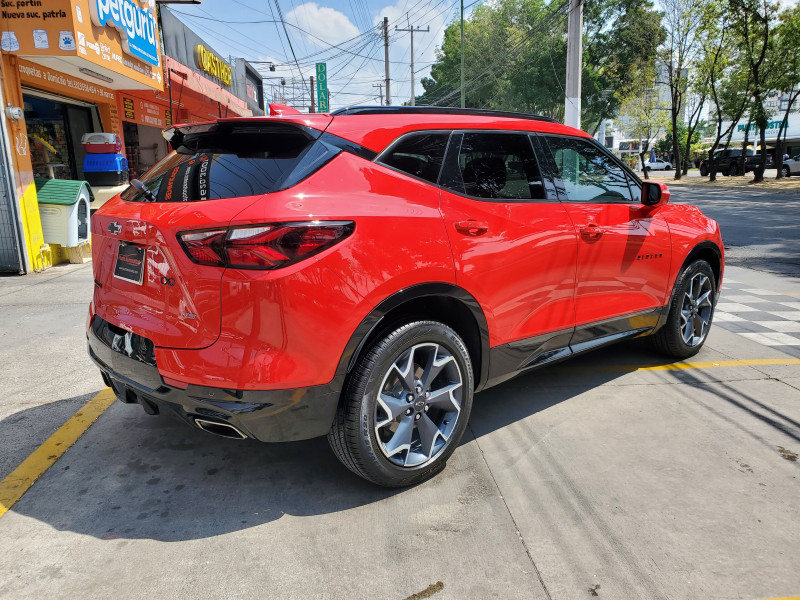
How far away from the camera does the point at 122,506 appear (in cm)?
275

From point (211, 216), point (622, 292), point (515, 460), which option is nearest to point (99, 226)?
point (211, 216)

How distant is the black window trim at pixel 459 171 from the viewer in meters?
2.98

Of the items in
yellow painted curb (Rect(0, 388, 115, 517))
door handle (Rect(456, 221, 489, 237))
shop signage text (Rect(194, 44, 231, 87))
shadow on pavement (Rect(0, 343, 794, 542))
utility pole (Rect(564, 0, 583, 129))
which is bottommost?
shadow on pavement (Rect(0, 343, 794, 542))

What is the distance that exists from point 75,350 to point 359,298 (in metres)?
3.68

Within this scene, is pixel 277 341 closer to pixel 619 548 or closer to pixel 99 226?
pixel 99 226

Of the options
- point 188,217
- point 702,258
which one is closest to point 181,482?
point 188,217

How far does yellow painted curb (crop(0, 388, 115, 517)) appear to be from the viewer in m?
2.88

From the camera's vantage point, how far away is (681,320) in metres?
4.57

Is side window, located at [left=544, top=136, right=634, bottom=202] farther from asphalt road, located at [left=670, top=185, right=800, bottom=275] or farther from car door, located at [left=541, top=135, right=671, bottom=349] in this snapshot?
asphalt road, located at [left=670, top=185, right=800, bottom=275]

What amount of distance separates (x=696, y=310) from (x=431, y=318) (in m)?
2.81

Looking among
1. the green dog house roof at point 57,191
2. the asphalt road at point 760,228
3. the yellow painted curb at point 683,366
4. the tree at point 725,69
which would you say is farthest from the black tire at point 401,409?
the tree at point 725,69

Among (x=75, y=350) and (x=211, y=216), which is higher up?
(x=211, y=216)

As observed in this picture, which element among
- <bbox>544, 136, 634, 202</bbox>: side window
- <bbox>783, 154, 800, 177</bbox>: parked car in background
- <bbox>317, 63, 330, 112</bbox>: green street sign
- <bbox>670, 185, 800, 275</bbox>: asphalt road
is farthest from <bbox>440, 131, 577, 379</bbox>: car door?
<bbox>317, 63, 330, 112</bbox>: green street sign

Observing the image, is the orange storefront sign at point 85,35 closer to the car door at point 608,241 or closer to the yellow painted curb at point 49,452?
the yellow painted curb at point 49,452
